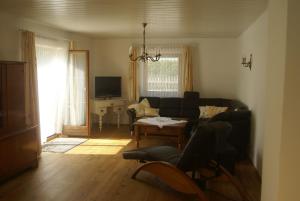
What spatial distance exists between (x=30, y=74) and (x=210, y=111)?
3822 mm

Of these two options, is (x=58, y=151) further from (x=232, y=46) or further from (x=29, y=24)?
(x=232, y=46)

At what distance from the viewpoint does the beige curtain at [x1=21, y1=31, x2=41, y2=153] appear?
486cm

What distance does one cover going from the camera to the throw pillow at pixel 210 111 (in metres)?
6.56

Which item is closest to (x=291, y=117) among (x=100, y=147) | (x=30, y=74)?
(x=30, y=74)

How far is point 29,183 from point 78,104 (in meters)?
3.00

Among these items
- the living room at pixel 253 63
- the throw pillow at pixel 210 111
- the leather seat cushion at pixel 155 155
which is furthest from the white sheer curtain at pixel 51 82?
the throw pillow at pixel 210 111

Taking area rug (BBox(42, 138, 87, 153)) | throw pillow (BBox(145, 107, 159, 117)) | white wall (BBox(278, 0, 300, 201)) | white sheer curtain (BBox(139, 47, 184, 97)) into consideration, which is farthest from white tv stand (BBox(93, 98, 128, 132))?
white wall (BBox(278, 0, 300, 201))

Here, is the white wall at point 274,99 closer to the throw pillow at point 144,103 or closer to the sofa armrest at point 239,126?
the sofa armrest at point 239,126

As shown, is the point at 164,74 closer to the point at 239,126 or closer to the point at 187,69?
the point at 187,69

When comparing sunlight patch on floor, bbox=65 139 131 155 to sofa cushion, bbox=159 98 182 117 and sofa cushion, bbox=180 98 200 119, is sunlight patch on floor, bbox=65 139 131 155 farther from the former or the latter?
sofa cushion, bbox=180 98 200 119

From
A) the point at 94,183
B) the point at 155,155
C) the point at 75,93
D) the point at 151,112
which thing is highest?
the point at 75,93

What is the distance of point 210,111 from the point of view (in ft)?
21.7

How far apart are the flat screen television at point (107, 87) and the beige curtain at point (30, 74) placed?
2535 mm

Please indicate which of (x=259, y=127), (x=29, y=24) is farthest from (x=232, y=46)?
(x=29, y=24)
